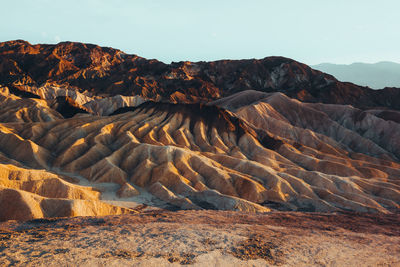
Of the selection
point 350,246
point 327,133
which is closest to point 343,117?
point 327,133

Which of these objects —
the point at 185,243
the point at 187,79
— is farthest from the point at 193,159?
the point at 187,79

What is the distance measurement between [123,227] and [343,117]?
370 ft

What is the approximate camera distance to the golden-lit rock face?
42.3 meters

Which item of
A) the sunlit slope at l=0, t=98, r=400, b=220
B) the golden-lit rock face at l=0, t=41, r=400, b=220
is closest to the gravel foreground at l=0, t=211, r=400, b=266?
the golden-lit rock face at l=0, t=41, r=400, b=220

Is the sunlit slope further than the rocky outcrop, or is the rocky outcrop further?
the rocky outcrop

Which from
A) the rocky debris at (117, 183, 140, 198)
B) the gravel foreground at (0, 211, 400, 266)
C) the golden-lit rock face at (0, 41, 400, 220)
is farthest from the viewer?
the rocky debris at (117, 183, 140, 198)

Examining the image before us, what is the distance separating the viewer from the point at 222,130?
84.8 metres

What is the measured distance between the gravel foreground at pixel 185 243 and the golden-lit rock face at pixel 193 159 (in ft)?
37.5

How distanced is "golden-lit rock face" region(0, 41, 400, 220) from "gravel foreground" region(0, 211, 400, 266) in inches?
450

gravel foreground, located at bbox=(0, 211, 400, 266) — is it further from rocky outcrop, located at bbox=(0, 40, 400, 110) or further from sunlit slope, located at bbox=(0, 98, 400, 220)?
rocky outcrop, located at bbox=(0, 40, 400, 110)

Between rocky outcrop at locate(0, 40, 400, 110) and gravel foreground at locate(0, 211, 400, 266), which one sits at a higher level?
rocky outcrop at locate(0, 40, 400, 110)

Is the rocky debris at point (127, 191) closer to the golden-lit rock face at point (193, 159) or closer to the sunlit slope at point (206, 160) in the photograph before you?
the golden-lit rock face at point (193, 159)

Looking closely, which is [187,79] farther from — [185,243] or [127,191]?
[185,243]

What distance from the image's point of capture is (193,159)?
58.8 m
